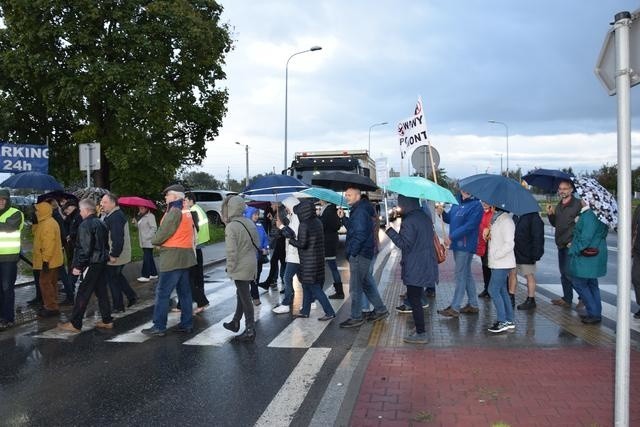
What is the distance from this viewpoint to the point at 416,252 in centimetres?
617

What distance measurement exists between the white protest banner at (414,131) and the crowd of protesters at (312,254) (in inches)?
57.1

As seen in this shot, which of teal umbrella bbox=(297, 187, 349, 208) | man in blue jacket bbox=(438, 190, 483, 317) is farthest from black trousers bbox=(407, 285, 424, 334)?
teal umbrella bbox=(297, 187, 349, 208)

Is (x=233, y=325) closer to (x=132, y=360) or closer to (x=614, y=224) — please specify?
(x=132, y=360)

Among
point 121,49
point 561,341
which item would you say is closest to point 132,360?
point 561,341

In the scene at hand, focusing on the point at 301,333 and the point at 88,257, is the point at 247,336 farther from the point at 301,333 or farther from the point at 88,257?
the point at 88,257

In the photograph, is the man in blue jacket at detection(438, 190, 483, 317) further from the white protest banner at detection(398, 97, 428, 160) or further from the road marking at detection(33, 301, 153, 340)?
the road marking at detection(33, 301, 153, 340)

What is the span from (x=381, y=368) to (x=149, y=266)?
751cm

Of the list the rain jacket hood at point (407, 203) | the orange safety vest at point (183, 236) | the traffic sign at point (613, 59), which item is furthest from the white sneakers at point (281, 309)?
the traffic sign at point (613, 59)

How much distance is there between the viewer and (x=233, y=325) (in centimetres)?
684

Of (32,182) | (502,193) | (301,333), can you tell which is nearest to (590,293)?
(502,193)

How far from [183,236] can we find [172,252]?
25 cm

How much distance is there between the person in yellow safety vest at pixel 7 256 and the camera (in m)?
7.09

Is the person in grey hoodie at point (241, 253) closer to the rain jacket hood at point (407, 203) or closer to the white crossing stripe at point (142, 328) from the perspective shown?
the white crossing stripe at point (142, 328)

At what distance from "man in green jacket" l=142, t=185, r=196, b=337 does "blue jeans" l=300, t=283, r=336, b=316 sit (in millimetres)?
1655
